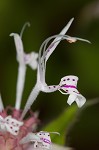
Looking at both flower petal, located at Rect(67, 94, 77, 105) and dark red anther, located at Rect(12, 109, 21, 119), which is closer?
flower petal, located at Rect(67, 94, 77, 105)

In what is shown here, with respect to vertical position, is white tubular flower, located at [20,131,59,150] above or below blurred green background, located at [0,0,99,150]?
below

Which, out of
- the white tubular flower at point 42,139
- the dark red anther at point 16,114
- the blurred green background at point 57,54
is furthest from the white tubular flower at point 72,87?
the blurred green background at point 57,54

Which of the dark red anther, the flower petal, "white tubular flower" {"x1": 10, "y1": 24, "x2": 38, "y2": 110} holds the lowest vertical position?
the dark red anther

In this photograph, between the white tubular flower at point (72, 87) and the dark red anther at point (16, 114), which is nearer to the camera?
the white tubular flower at point (72, 87)

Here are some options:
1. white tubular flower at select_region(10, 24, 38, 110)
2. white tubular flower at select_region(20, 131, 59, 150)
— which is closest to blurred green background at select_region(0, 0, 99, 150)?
white tubular flower at select_region(10, 24, 38, 110)

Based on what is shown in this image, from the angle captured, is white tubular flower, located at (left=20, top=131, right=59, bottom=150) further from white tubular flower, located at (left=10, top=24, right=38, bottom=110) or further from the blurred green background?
the blurred green background

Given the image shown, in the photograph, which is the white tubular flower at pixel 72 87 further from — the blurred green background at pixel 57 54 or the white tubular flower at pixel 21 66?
the blurred green background at pixel 57 54

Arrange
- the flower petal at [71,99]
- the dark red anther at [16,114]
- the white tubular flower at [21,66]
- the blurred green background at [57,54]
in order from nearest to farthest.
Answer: the flower petal at [71,99] < the dark red anther at [16,114] < the white tubular flower at [21,66] < the blurred green background at [57,54]

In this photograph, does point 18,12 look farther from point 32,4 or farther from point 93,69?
point 93,69

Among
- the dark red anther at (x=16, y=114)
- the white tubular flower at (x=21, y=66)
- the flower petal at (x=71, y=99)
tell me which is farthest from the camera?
the white tubular flower at (x=21, y=66)
